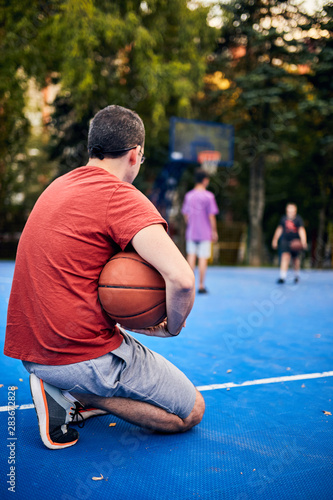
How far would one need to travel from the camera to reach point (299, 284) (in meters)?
10.9

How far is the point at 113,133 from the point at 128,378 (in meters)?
1.23

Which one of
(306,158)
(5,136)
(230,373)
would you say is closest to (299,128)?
(306,158)

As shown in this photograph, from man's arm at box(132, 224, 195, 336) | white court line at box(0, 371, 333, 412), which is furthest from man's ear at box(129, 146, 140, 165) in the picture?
white court line at box(0, 371, 333, 412)

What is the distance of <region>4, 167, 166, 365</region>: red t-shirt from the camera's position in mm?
2229

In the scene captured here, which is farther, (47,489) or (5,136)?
(5,136)

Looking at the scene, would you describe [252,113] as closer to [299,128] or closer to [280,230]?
[299,128]

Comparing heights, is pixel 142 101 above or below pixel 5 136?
above

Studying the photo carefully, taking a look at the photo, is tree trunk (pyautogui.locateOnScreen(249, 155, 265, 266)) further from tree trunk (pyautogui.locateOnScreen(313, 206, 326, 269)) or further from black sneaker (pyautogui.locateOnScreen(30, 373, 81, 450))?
black sneaker (pyautogui.locateOnScreen(30, 373, 81, 450))

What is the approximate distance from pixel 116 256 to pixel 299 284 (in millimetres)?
9247

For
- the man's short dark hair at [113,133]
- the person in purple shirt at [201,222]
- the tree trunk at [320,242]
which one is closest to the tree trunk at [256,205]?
the tree trunk at [320,242]

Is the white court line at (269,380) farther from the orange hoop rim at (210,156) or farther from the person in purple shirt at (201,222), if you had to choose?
the orange hoop rim at (210,156)

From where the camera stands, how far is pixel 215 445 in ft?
8.21

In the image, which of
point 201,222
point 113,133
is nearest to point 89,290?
point 113,133

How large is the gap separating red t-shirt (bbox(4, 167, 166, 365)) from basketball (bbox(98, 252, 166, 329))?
0.23ft
